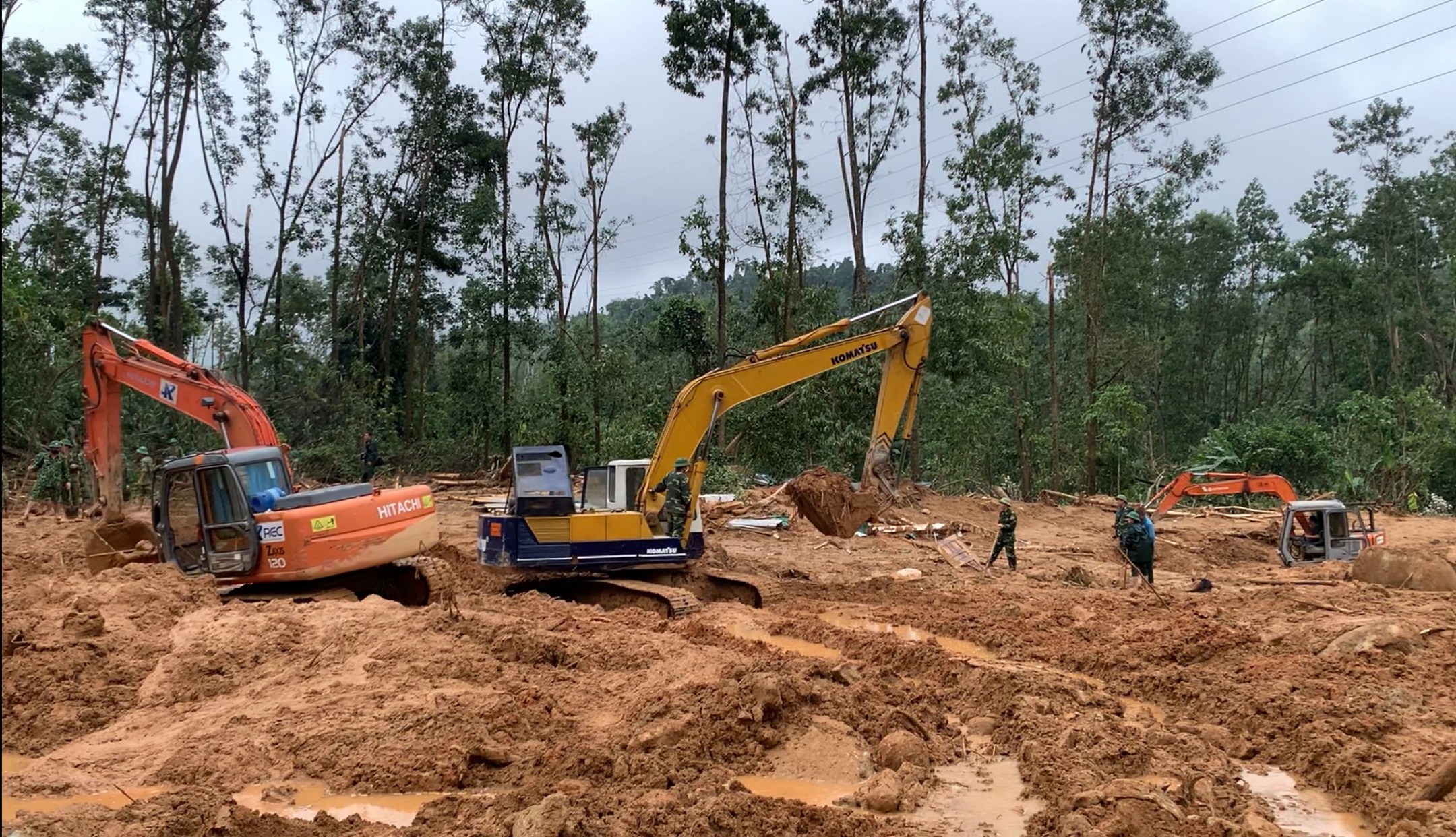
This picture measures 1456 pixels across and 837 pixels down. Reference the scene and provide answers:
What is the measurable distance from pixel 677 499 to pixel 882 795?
6.77 metres

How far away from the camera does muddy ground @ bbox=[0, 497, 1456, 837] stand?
5570mm

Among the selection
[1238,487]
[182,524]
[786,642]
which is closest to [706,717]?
[786,642]

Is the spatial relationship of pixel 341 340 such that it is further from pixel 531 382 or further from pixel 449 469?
pixel 531 382

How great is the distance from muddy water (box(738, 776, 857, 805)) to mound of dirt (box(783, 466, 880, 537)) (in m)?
9.45

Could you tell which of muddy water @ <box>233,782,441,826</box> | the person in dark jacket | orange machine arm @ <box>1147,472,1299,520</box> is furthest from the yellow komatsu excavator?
orange machine arm @ <box>1147,472,1299,520</box>

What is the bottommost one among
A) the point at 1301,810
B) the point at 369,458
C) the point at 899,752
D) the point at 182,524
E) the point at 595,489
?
the point at 1301,810

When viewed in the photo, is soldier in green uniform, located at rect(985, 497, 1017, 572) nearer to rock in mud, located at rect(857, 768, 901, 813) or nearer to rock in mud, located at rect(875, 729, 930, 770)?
rock in mud, located at rect(875, 729, 930, 770)

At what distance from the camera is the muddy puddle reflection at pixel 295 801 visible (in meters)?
5.75

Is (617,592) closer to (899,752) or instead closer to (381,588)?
(381,588)

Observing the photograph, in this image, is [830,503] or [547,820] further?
[830,503]

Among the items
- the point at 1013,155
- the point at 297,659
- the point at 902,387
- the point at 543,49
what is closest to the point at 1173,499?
the point at 902,387

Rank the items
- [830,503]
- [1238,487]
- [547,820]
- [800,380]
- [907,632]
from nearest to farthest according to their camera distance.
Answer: [547,820]
[907,632]
[800,380]
[830,503]
[1238,487]

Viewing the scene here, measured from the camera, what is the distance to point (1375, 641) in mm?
8898

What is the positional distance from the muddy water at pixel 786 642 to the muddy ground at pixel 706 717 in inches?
2.0
